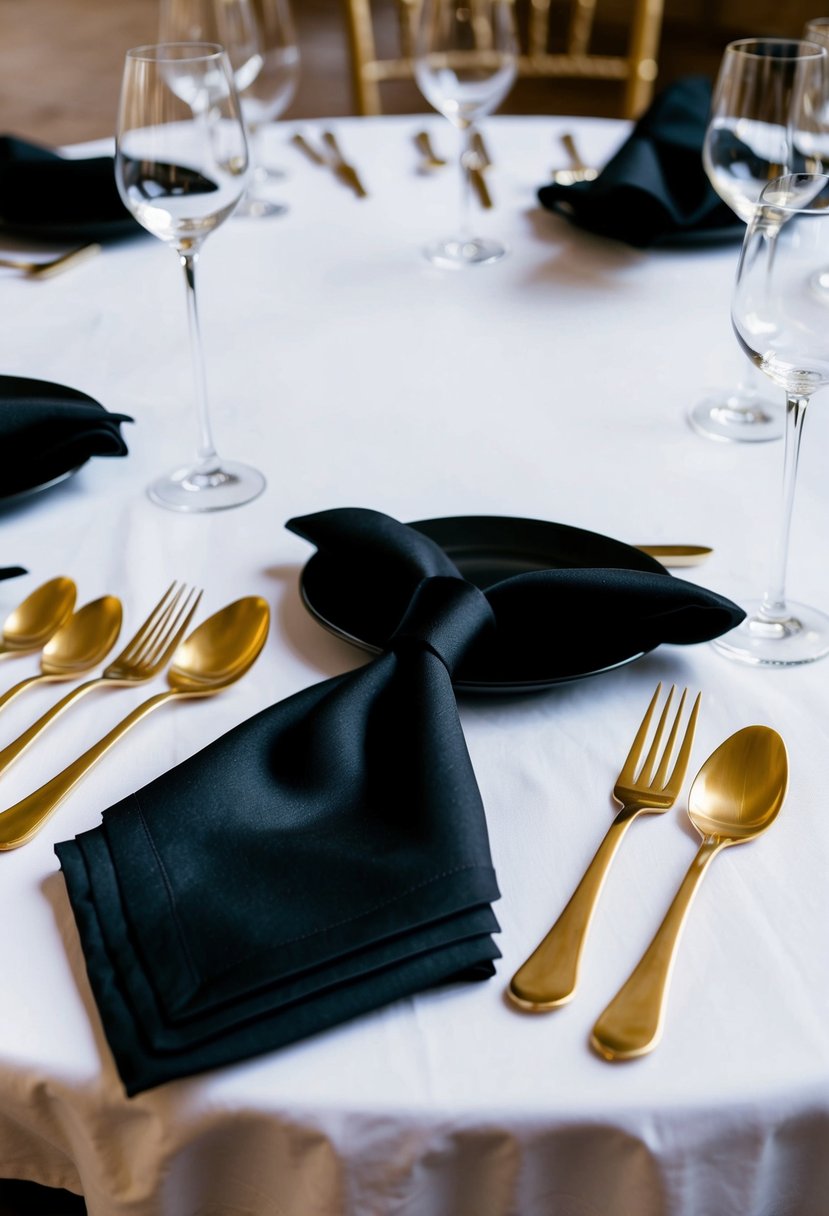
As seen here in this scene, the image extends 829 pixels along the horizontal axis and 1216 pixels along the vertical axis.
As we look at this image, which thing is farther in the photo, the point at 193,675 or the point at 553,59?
the point at 553,59

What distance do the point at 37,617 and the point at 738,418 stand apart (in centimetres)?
61

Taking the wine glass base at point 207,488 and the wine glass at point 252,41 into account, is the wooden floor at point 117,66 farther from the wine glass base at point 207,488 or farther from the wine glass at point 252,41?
the wine glass base at point 207,488

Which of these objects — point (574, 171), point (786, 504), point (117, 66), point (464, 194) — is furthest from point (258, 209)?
point (117, 66)

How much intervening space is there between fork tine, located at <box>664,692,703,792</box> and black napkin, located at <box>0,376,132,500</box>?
511 mm

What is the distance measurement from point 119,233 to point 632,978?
1.17 meters

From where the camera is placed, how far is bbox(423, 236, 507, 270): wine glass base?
4.45 feet

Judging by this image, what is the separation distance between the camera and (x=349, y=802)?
57cm

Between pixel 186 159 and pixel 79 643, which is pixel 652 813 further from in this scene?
pixel 186 159

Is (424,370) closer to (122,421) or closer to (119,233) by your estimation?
(122,421)

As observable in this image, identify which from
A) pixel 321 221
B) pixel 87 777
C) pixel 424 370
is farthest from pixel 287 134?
pixel 87 777

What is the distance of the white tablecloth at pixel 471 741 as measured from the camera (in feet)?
1.55

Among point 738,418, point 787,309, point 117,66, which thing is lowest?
point 117,66

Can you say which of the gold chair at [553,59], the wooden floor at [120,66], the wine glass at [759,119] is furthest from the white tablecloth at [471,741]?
the wooden floor at [120,66]

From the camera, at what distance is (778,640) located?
75 centimetres
